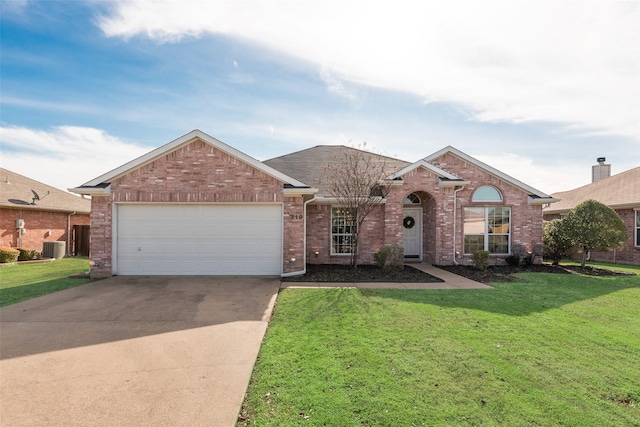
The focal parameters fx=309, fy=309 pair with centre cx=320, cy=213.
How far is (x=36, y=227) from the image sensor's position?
1627 centimetres

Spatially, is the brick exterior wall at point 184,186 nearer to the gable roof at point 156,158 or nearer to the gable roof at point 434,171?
the gable roof at point 156,158

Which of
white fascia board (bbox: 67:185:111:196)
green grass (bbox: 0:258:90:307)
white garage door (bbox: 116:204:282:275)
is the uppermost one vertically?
white fascia board (bbox: 67:185:111:196)

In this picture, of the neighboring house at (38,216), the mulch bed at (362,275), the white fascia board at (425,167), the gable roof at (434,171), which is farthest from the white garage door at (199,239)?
the neighboring house at (38,216)

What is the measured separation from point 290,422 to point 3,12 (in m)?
→ 12.2

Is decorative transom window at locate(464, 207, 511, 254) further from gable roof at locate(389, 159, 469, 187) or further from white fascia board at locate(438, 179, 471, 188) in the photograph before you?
gable roof at locate(389, 159, 469, 187)

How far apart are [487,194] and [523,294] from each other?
6747 mm

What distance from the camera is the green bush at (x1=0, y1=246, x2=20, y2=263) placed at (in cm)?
1324

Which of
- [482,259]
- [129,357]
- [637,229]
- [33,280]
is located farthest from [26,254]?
[637,229]

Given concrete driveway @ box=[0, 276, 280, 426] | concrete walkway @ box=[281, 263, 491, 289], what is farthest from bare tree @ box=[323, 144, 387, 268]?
concrete driveway @ box=[0, 276, 280, 426]

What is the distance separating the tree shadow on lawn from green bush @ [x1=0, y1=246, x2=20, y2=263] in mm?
15410

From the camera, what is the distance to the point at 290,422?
9.76ft

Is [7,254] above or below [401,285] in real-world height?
above

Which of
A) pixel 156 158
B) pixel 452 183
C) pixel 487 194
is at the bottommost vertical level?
pixel 487 194

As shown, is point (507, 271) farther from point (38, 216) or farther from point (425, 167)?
point (38, 216)
